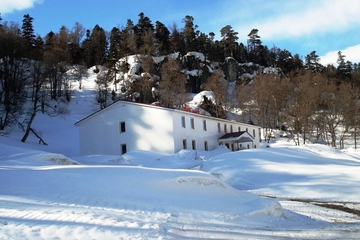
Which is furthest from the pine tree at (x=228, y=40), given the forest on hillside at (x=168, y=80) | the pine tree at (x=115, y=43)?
the pine tree at (x=115, y=43)

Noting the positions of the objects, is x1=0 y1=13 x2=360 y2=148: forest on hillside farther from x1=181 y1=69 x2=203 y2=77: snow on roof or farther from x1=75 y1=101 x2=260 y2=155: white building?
x1=75 y1=101 x2=260 y2=155: white building

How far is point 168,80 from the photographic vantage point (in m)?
63.0

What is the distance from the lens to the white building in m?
33.6

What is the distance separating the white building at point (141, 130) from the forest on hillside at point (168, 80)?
9908 millimetres

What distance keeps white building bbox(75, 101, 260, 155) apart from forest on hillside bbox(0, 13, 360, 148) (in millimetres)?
9908

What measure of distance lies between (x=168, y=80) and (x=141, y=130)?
29.9 m

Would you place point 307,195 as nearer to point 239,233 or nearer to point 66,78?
point 239,233

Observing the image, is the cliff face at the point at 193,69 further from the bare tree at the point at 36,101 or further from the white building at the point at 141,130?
the white building at the point at 141,130

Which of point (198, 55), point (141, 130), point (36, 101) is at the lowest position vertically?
point (141, 130)

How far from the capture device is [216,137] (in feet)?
138

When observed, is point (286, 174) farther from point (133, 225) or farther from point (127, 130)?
point (127, 130)

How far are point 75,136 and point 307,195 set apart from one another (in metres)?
40.8

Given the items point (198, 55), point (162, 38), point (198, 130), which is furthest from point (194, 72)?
point (198, 130)

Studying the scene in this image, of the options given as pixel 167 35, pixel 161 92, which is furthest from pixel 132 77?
pixel 167 35
